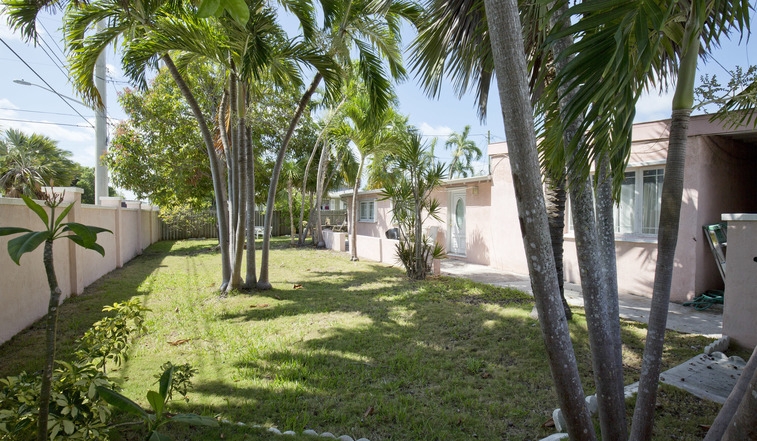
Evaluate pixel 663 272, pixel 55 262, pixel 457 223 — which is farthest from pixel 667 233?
pixel 457 223

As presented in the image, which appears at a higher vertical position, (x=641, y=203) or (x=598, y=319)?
(x=641, y=203)

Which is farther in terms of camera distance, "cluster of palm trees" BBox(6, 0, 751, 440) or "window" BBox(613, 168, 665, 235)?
"window" BBox(613, 168, 665, 235)

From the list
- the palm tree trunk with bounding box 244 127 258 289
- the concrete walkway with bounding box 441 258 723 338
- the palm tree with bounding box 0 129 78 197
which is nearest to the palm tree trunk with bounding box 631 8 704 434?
the concrete walkway with bounding box 441 258 723 338

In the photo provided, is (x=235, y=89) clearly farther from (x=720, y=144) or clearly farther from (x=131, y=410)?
(x=720, y=144)

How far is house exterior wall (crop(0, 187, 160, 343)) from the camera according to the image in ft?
17.0

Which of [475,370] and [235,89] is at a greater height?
[235,89]

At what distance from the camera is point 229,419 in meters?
3.32

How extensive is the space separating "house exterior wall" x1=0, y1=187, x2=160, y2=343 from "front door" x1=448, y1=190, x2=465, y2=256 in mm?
9884

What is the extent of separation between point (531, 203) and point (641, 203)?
767 centimetres

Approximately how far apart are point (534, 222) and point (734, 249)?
4.53m

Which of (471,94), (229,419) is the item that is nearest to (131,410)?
(229,419)

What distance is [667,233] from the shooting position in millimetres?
2223

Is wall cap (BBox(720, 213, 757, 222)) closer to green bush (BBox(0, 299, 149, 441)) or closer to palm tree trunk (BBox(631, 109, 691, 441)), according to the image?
palm tree trunk (BBox(631, 109, 691, 441))

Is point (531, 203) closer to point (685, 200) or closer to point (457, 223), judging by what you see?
point (685, 200)
